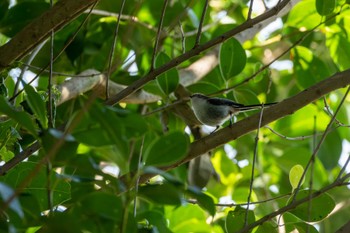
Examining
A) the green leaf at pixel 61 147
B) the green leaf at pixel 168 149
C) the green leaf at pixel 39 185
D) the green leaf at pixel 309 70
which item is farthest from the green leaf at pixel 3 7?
the green leaf at pixel 309 70

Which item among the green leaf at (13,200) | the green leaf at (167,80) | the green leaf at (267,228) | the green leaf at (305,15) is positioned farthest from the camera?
the green leaf at (305,15)

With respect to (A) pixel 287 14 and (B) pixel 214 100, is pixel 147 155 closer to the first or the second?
(B) pixel 214 100

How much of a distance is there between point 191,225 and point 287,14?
1609mm

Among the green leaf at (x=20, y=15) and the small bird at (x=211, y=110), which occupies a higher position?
the green leaf at (x=20, y=15)

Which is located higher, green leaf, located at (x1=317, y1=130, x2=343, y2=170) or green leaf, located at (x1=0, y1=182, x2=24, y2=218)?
green leaf, located at (x1=0, y1=182, x2=24, y2=218)

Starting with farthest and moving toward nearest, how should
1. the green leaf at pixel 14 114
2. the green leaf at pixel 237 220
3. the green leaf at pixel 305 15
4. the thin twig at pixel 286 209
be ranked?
the green leaf at pixel 305 15, the green leaf at pixel 237 220, the thin twig at pixel 286 209, the green leaf at pixel 14 114

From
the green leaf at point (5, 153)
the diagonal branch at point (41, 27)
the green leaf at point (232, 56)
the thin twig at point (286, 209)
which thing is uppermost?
the diagonal branch at point (41, 27)

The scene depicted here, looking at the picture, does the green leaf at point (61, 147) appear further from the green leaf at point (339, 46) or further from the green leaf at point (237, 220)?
the green leaf at point (339, 46)

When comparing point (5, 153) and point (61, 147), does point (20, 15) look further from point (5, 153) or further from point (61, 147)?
point (61, 147)

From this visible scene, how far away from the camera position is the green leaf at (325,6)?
2.90 metres

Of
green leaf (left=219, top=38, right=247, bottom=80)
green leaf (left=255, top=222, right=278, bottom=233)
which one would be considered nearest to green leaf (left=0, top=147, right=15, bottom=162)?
green leaf (left=255, top=222, right=278, bottom=233)

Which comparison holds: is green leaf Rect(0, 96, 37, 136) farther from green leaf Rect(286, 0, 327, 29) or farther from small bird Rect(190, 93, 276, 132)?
Answer: green leaf Rect(286, 0, 327, 29)

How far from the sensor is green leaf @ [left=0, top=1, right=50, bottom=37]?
3.04 metres

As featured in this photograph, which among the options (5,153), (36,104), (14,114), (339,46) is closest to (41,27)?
(36,104)
